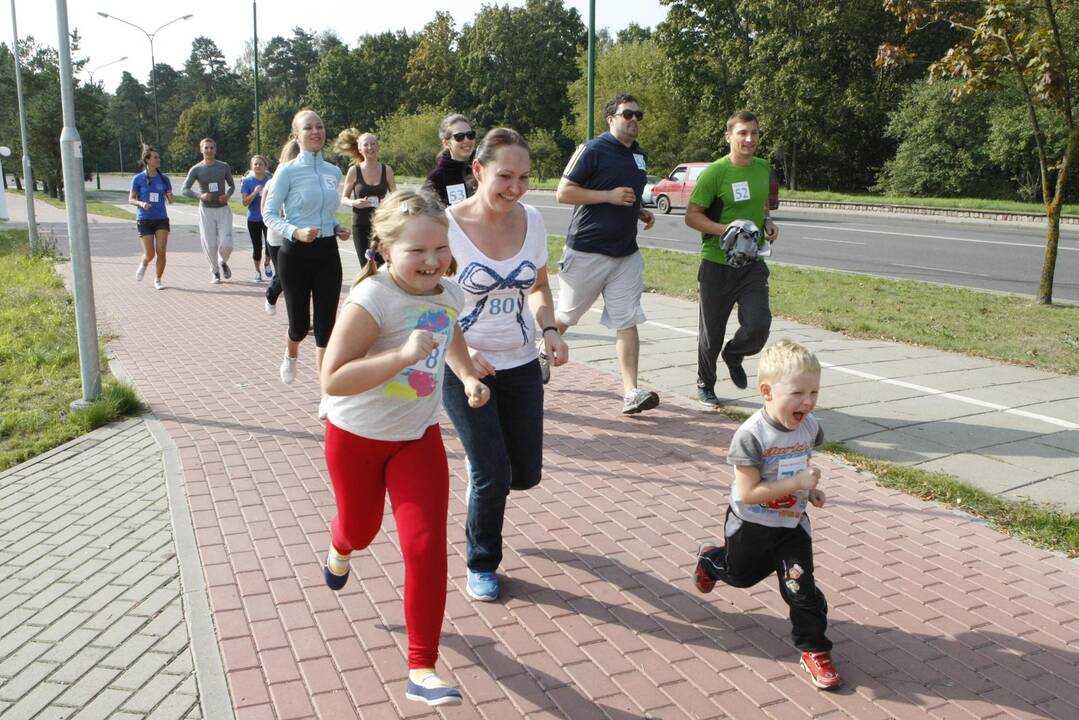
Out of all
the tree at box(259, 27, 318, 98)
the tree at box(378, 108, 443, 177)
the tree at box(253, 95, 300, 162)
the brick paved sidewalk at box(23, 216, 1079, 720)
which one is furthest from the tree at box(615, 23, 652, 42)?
the brick paved sidewalk at box(23, 216, 1079, 720)

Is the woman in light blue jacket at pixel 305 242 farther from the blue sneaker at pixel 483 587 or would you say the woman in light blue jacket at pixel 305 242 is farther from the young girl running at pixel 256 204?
the young girl running at pixel 256 204

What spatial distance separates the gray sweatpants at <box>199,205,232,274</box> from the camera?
535 inches

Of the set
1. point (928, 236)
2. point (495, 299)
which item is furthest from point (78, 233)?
point (928, 236)

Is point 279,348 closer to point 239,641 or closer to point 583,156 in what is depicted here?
point 583,156

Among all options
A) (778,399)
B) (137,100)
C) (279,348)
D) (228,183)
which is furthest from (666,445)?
(137,100)

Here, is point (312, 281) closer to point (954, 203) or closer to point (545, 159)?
point (954, 203)

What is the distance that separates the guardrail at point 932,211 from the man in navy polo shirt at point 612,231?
23.8 m

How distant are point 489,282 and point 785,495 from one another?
1.38 meters

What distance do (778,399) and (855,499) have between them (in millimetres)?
2173

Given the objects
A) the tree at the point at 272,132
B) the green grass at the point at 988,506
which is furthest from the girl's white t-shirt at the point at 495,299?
the tree at the point at 272,132

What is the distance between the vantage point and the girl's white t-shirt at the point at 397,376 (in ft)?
10.3

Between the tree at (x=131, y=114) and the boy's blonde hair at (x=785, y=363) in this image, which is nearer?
the boy's blonde hair at (x=785, y=363)

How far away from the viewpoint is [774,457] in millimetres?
3305

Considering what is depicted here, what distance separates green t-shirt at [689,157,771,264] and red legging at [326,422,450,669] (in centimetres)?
375
